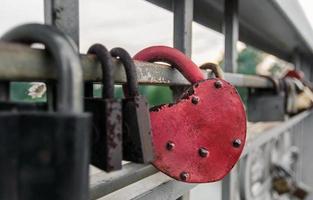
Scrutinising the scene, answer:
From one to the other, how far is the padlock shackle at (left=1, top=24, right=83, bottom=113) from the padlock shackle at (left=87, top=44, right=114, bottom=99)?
69mm

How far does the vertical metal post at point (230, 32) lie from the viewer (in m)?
1.35

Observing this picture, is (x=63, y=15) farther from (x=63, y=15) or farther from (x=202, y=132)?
(x=202, y=132)

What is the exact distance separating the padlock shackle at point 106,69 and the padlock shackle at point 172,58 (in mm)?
195

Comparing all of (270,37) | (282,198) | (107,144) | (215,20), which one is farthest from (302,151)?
(107,144)

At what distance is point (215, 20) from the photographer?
5.17 ft

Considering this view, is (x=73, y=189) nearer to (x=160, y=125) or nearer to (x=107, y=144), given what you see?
(x=107, y=144)

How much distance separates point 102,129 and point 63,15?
0.18 meters

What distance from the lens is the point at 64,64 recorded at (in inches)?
10.8

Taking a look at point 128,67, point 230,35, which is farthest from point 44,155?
point 230,35

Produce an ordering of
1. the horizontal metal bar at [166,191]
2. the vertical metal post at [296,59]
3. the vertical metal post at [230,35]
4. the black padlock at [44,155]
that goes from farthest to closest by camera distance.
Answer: the vertical metal post at [296,59], the vertical metal post at [230,35], the horizontal metal bar at [166,191], the black padlock at [44,155]

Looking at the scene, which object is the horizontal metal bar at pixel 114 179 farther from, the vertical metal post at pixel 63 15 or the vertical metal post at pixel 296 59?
the vertical metal post at pixel 296 59

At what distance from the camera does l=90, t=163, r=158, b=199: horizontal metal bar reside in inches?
22.5

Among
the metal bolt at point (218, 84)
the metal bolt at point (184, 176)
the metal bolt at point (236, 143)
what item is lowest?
the metal bolt at point (184, 176)

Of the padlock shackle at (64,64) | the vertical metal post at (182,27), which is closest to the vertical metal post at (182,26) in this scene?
the vertical metal post at (182,27)
